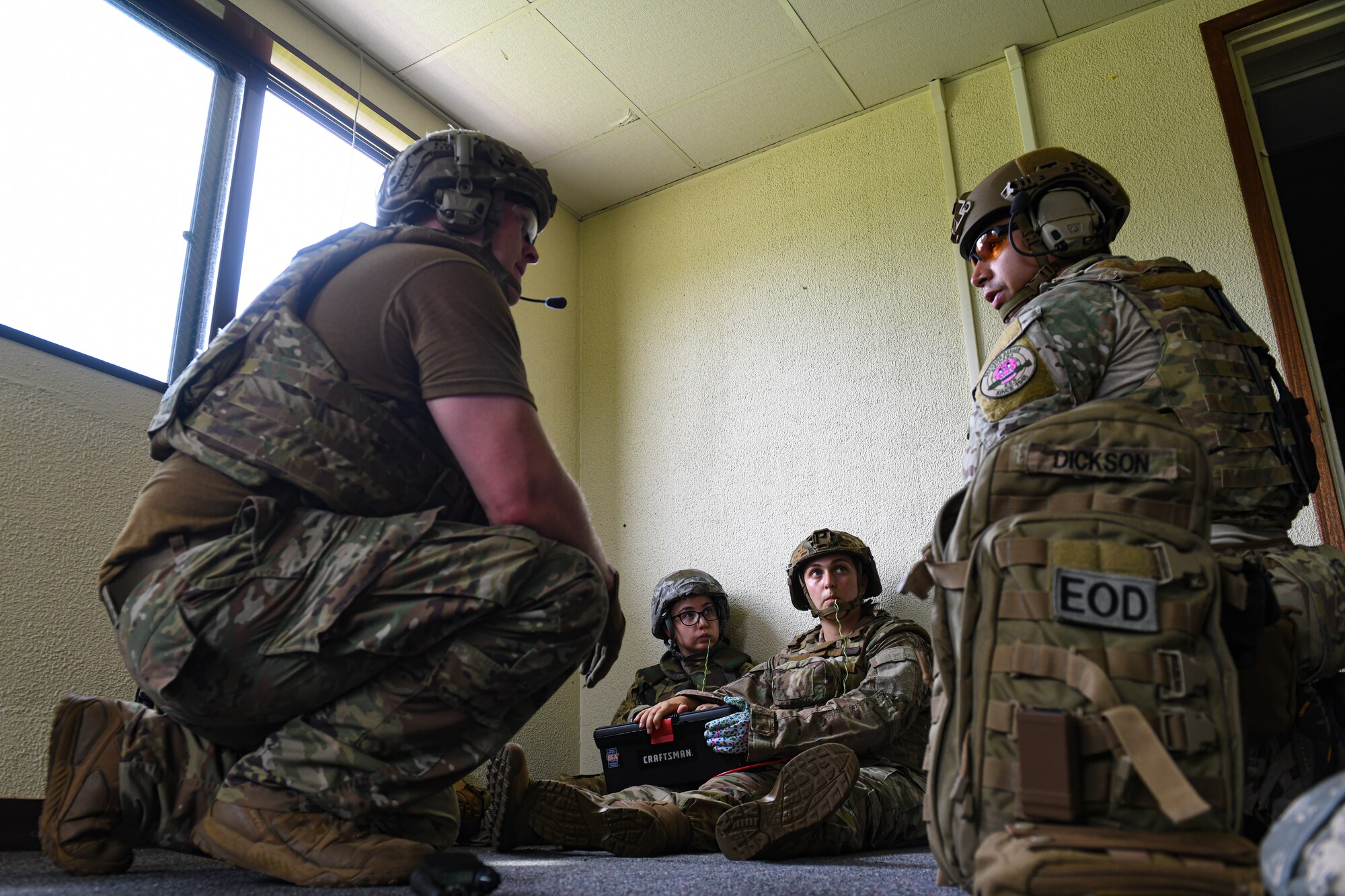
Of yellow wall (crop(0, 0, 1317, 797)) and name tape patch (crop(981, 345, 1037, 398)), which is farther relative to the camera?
yellow wall (crop(0, 0, 1317, 797))

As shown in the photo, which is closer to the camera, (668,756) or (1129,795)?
(1129,795)

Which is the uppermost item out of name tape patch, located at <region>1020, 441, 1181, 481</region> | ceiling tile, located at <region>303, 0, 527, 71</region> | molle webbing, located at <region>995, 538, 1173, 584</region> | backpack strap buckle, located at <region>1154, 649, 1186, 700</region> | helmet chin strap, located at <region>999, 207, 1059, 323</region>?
ceiling tile, located at <region>303, 0, 527, 71</region>

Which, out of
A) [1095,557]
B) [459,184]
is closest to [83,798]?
[459,184]

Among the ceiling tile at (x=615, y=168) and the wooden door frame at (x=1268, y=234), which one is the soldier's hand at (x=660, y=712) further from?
the ceiling tile at (x=615, y=168)

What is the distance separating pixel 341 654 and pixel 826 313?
8.85ft

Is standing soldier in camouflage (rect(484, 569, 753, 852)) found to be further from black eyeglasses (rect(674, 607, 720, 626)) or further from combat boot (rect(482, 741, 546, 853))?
combat boot (rect(482, 741, 546, 853))

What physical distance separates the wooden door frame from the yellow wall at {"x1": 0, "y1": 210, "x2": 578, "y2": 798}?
3.08 m

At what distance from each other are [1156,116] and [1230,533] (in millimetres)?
2245

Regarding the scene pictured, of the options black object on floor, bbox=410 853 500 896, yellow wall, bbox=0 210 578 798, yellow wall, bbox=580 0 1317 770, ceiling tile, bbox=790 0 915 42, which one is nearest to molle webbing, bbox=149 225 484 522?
black object on floor, bbox=410 853 500 896

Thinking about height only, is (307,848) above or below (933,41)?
below

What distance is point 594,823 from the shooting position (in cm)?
188

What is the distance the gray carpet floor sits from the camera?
3.72ft

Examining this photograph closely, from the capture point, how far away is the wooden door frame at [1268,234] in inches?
99.6

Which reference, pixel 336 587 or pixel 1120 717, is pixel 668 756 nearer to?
pixel 336 587
